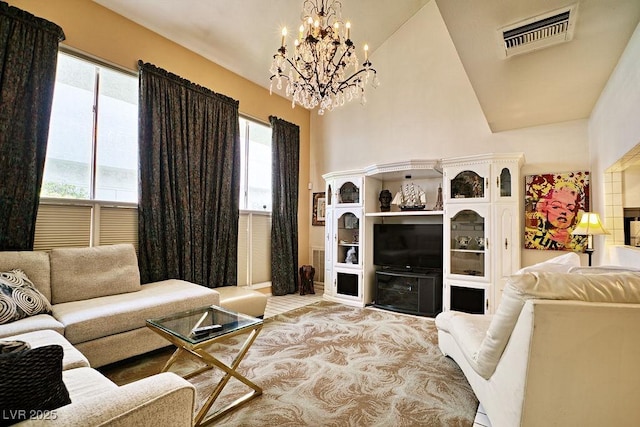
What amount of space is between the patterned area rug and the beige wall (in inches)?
125

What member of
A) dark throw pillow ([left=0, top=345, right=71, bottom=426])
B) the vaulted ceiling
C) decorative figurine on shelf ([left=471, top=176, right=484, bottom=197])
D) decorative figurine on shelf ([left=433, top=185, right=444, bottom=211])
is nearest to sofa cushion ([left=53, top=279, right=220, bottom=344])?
dark throw pillow ([left=0, top=345, right=71, bottom=426])

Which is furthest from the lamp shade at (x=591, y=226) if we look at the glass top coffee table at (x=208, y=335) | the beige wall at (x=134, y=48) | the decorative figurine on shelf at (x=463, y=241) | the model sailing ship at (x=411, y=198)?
the beige wall at (x=134, y=48)

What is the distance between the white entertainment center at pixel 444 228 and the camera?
12.0ft

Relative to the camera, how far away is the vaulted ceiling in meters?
2.01

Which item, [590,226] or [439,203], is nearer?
[590,226]

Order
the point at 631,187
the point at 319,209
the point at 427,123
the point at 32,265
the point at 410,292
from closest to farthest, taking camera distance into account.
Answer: the point at 32,265
the point at 631,187
the point at 410,292
the point at 427,123
the point at 319,209

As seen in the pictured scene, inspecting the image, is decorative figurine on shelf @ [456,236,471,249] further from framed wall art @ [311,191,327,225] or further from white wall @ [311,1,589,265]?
framed wall art @ [311,191,327,225]

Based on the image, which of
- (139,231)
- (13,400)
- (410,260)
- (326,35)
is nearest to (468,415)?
(13,400)

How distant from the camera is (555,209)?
12.2 feet

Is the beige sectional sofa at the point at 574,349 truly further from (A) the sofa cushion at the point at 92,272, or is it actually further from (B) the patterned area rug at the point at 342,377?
(A) the sofa cushion at the point at 92,272

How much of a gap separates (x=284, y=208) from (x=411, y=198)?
6.87 feet

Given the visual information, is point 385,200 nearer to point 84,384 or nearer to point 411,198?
point 411,198

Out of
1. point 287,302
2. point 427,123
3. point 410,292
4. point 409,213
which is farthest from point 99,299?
point 427,123

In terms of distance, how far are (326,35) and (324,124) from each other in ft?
10.2
